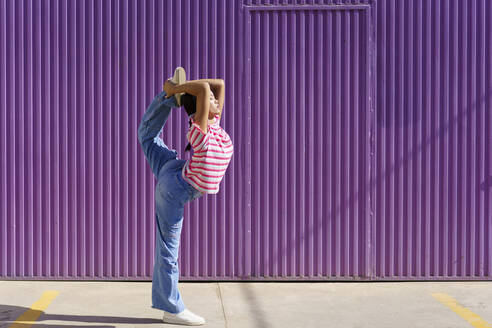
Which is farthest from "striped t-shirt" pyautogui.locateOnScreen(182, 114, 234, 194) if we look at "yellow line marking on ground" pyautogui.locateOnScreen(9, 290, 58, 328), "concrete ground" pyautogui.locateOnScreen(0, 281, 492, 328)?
"yellow line marking on ground" pyautogui.locateOnScreen(9, 290, 58, 328)

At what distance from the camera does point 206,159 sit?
4.11 m

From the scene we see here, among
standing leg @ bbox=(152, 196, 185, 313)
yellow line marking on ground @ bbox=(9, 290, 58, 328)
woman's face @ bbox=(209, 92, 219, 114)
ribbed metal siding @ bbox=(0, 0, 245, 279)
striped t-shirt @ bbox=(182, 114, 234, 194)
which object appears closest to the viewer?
striped t-shirt @ bbox=(182, 114, 234, 194)

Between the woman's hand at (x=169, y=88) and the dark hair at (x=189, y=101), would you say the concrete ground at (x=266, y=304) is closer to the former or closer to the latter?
the dark hair at (x=189, y=101)

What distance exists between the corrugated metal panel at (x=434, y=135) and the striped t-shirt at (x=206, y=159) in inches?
87.8

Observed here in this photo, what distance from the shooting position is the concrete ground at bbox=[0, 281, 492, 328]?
4.54 m

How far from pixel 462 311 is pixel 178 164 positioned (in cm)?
265

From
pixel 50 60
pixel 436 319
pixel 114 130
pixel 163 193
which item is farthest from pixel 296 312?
pixel 50 60

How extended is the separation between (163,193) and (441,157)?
3.02 meters

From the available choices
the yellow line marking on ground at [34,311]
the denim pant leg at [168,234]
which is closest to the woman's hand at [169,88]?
the denim pant leg at [168,234]

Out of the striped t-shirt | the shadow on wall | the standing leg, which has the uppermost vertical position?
→ the striped t-shirt

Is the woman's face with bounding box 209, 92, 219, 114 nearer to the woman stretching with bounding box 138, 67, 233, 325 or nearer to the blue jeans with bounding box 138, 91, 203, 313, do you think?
the woman stretching with bounding box 138, 67, 233, 325

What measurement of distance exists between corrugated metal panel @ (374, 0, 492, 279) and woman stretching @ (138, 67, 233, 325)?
2.22 meters

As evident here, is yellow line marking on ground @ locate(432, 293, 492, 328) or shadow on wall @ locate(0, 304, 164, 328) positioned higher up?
shadow on wall @ locate(0, 304, 164, 328)

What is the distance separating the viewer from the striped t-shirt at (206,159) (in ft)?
13.5
